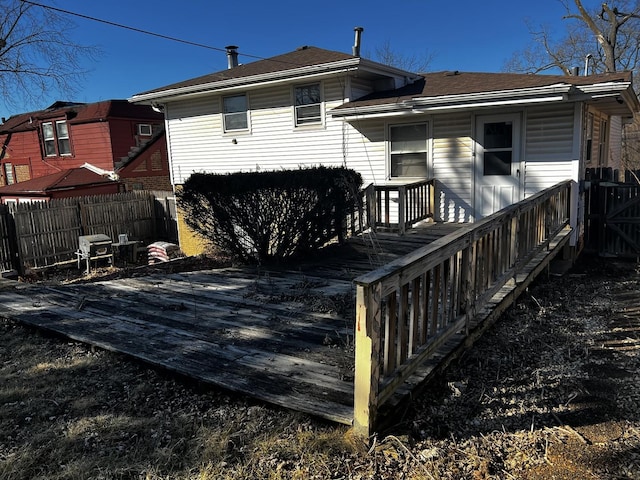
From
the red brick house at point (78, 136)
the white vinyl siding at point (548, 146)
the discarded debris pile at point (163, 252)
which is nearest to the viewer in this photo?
the white vinyl siding at point (548, 146)

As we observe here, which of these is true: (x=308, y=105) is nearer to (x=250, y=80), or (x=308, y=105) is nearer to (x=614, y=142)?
(x=250, y=80)

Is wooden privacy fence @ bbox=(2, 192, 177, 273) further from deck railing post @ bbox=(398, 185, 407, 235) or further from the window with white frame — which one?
the window with white frame

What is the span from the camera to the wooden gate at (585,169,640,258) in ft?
30.2

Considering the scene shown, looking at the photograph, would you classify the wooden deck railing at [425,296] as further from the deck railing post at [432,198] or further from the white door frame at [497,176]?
the deck railing post at [432,198]

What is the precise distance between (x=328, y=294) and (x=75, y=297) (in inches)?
123

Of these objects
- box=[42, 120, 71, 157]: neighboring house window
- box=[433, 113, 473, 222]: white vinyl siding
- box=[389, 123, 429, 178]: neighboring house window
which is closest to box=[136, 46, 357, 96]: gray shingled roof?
box=[389, 123, 429, 178]: neighboring house window

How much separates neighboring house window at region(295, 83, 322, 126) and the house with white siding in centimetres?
2

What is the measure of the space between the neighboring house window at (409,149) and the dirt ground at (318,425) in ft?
20.0

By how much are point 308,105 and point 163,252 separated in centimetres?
582

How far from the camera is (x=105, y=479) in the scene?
8.07 feet

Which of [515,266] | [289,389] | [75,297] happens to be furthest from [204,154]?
[289,389]

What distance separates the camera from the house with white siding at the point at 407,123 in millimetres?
A: 8414

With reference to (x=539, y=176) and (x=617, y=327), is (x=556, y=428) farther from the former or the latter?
(x=539, y=176)

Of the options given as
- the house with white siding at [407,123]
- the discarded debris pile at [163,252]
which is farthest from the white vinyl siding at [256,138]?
the discarded debris pile at [163,252]
